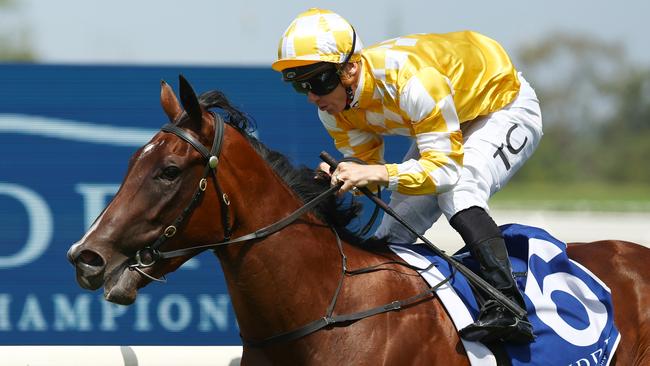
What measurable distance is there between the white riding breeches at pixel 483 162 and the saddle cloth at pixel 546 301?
200 millimetres

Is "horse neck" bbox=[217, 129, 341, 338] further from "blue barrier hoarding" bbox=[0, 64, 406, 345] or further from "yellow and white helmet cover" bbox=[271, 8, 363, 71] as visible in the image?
"blue barrier hoarding" bbox=[0, 64, 406, 345]

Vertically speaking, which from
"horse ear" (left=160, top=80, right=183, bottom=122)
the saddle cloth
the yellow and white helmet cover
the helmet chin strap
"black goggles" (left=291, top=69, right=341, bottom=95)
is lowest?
Answer: the saddle cloth

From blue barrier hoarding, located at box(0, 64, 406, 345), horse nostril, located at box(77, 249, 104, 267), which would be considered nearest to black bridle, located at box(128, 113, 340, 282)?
horse nostril, located at box(77, 249, 104, 267)

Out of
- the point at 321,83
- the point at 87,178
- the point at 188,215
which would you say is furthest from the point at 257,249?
the point at 87,178

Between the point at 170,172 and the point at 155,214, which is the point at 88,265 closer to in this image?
the point at 155,214

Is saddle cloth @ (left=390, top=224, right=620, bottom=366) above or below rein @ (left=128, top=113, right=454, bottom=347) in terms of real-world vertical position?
below

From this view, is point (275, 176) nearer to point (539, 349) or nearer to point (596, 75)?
point (539, 349)

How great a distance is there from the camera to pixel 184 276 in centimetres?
653

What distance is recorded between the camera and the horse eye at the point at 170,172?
324 cm

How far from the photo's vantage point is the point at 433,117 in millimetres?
3609

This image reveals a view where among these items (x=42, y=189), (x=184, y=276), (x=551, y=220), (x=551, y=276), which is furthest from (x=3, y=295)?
(x=551, y=220)

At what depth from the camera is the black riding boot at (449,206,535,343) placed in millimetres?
3613

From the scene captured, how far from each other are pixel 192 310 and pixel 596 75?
44.9 meters

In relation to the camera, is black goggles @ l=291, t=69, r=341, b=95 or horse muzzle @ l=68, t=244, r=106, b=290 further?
black goggles @ l=291, t=69, r=341, b=95
